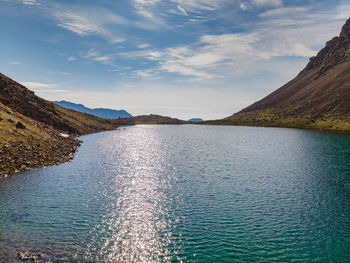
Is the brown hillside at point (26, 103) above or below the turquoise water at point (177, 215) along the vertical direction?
above

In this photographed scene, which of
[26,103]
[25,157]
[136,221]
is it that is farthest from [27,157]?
[26,103]

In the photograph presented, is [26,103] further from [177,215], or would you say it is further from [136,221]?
[177,215]

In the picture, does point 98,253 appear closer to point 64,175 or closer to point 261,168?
Result: point 64,175

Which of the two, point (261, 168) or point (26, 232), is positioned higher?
point (261, 168)

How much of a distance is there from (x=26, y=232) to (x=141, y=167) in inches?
1493

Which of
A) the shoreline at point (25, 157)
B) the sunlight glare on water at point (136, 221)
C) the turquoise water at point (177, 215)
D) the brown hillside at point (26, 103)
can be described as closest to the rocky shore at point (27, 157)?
the shoreline at point (25, 157)

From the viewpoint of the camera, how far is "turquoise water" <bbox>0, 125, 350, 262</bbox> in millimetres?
22734

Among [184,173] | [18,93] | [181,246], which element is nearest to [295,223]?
[181,246]

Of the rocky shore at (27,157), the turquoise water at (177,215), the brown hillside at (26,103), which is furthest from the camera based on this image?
the brown hillside at (26,103)

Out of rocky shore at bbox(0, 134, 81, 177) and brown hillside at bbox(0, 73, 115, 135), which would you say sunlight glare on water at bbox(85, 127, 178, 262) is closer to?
rocky shore at bbox(0, 134, 81, 177)

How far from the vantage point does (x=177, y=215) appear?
31.2 meters

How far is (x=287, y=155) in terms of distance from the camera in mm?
80125

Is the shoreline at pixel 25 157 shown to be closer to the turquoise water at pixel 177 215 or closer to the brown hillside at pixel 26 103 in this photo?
the turquoise water at pixel 177 215

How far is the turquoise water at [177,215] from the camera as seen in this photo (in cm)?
2273
